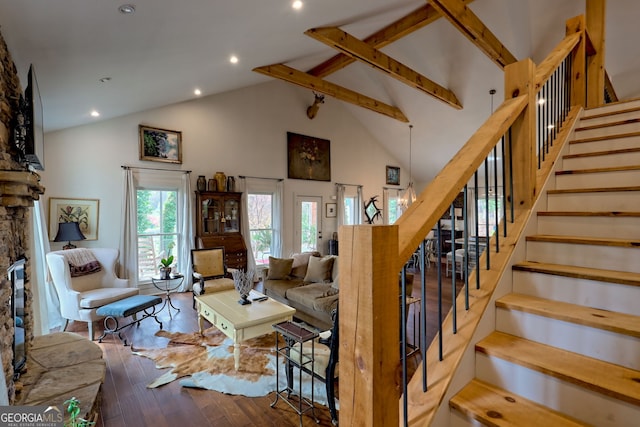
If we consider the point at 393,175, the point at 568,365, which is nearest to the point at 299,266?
the point at 568,365

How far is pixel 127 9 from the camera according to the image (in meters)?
2.27

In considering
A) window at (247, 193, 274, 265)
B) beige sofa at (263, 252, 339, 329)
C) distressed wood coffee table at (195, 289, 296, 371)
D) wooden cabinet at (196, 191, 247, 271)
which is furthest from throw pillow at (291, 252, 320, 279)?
window at (247, 193, 274, 265)

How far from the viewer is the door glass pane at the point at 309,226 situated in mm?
7913

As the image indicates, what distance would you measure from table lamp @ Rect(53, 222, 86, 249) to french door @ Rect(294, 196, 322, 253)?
14.2 ft

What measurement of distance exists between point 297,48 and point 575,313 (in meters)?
4.63

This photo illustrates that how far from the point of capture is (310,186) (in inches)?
315

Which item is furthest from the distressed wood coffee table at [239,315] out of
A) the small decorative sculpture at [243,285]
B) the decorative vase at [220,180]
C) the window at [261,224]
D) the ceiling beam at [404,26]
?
the ceiling beam at [404,26]

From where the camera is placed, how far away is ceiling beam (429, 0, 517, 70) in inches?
138

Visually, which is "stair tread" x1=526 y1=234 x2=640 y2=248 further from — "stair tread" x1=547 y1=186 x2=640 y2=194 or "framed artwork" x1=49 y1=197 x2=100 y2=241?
"framed artwork" x1=49 y1=197 x2=100 y2=241

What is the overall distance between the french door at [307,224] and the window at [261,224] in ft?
2.34

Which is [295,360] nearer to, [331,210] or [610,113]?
[610,113]

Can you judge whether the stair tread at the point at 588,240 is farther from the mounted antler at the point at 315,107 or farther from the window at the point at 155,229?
the mounted antler at the point at 315,107

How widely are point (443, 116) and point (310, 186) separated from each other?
3690 millimetres

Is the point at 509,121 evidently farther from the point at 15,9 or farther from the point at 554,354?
the point at 15,9
